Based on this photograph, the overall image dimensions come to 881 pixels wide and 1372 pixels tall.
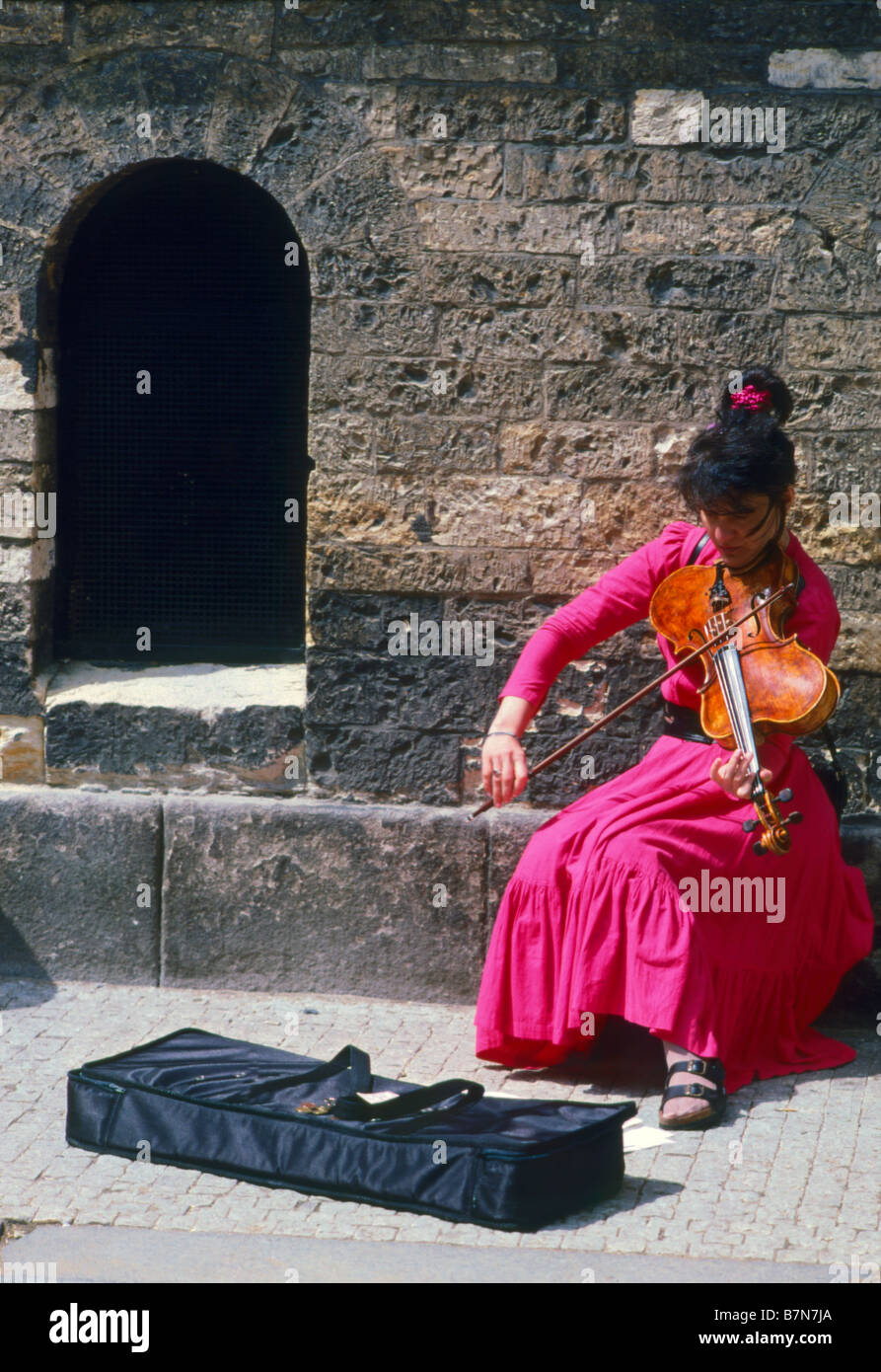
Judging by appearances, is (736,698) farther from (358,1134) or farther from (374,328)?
(374,328)

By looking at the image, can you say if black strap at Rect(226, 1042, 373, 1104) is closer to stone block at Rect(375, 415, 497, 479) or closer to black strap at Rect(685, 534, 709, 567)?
black strap at Rect(685, 534, 709, 567)

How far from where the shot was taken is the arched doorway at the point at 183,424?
16.3 feet

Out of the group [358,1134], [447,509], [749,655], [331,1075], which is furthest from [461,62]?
[358,1134]

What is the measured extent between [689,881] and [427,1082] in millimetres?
860

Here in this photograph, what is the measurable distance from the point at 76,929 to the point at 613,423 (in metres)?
2.26

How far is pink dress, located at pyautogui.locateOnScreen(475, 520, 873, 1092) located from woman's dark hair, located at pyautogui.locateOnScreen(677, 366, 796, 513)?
0.26 m

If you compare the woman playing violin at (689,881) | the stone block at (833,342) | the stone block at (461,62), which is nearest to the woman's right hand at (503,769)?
the woman playing violin at (689,881)

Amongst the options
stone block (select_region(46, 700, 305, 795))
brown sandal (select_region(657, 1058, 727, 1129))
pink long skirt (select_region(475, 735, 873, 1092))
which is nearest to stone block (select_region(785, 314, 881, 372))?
pink long skirt (select_region(475, 735, 873, 1092))

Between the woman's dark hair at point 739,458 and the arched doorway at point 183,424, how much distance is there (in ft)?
4.85

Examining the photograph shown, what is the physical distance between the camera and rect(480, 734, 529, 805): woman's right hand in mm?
4074

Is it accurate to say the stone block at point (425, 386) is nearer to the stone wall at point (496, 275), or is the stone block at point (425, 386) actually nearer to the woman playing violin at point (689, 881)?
the stone wall at point (496, 275)

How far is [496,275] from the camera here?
4.65 m

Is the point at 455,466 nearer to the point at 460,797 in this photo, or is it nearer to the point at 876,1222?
the point at 460,797

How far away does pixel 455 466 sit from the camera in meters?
4.73
